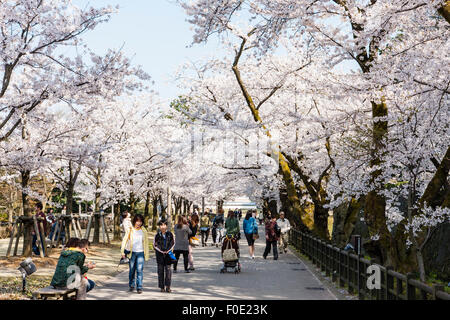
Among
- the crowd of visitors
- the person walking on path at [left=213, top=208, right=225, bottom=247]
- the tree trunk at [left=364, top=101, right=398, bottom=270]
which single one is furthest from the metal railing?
the person walking on path at [left=213, top=208, right=225, bottom=247]

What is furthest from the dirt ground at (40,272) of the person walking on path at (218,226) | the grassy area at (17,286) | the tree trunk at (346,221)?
the tree trunk at (346,221)

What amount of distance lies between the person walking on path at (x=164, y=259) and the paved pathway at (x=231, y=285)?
23 cm

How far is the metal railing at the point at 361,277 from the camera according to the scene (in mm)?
6653

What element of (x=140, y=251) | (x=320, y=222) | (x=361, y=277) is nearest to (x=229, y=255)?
(x=140, y=251)

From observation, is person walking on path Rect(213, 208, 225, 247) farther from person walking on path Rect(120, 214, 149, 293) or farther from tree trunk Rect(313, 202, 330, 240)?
person walking on path Rect(120, 214, 149, 293)

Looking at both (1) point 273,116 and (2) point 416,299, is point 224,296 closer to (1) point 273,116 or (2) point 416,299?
(2) point 416,299

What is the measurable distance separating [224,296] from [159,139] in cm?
2423

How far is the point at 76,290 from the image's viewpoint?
8.38 m

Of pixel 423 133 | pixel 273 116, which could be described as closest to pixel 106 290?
pixel 423 133

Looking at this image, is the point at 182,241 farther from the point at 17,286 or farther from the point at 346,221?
the point at 346,221

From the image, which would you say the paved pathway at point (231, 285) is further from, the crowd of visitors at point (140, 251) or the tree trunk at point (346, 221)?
Answer: the tree trunk at point (346, 221)

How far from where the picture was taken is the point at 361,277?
34.3 feet

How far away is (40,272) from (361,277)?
29.1 ft

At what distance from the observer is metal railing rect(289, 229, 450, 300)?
6.65 m
